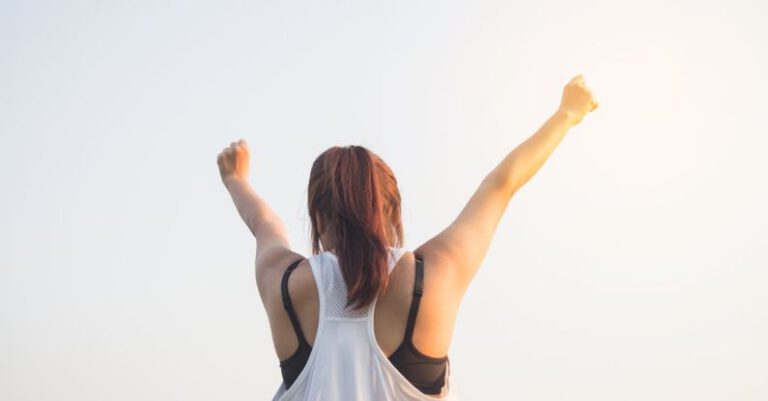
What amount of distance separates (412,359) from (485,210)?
823 millimetres

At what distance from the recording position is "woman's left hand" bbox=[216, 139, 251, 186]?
18.9 ft

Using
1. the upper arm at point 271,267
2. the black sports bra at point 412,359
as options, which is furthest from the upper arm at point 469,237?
the upper arm at point 271,267

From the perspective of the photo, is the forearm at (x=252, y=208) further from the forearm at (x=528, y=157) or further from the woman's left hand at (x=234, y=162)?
the forearm at (x=528, y=157)

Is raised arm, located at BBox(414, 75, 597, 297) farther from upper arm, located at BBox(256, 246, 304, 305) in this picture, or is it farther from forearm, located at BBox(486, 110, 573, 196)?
upper arm, located at BBox(256, 246, 304, 305)

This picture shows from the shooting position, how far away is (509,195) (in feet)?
16.0

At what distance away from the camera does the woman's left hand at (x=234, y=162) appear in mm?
5750

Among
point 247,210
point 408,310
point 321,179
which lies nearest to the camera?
point 408,310

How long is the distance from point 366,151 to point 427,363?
103 centimetres

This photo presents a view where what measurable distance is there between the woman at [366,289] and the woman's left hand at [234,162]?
1.03 m

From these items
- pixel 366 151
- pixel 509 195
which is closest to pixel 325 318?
pixel 366 151

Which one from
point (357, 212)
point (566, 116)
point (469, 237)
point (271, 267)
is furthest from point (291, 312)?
point (566, 116)

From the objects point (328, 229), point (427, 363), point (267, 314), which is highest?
point (328, 229)

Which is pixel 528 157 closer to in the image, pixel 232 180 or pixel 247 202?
pixel 247 202

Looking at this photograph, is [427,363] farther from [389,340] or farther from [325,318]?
[325,318]
